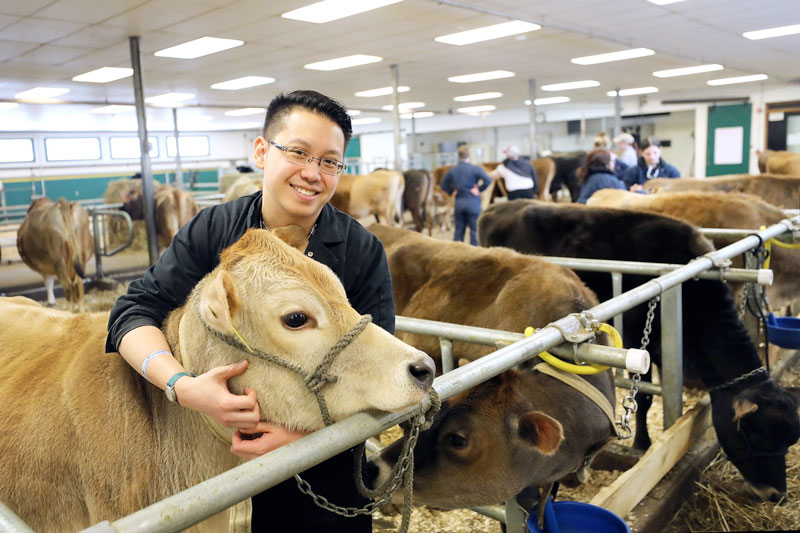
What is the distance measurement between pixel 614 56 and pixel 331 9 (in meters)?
6.17

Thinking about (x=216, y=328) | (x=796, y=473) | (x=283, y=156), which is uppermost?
(x=283, y=156)

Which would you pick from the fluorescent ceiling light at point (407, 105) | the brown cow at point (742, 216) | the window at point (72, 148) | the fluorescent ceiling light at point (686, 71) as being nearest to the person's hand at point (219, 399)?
the brown cow at point (742, 216)

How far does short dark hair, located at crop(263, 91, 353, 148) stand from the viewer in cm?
160

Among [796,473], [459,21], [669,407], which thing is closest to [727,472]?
[796,473]

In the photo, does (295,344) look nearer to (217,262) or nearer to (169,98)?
(217,262)

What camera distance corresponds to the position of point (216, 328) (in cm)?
129

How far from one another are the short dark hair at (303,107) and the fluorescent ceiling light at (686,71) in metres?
13.1

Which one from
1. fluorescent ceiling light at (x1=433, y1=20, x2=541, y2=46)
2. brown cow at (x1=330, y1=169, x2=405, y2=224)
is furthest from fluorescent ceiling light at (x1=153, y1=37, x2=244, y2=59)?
brown cow at (x1=330, y1=169, x2=405, y2=224)

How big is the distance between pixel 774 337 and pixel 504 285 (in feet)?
5.74

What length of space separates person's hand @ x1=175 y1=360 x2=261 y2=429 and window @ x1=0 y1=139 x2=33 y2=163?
53.2ft

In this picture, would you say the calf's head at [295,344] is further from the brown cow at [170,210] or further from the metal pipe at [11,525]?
the brown cow at [170,210]

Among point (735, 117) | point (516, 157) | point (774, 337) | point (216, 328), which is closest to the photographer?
point (216, 328)

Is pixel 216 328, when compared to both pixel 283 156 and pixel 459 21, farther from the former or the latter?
pixel 459 21

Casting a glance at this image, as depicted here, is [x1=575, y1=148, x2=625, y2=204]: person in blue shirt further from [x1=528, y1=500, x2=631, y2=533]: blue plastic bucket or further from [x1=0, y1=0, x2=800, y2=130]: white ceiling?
[x1=528, y1=500, x2=631, y2=533]: blue plastic bucket
